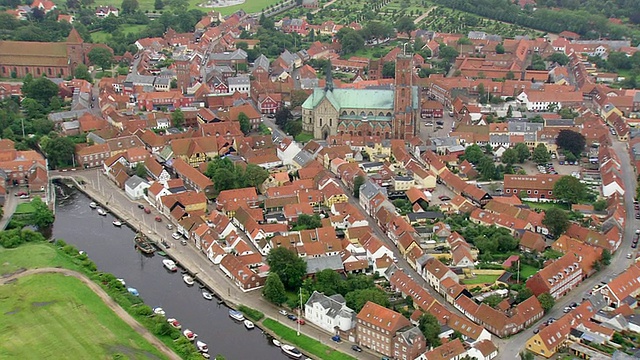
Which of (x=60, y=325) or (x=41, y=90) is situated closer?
(x=60, y=325)

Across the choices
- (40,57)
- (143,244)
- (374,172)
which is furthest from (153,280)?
(40,57)

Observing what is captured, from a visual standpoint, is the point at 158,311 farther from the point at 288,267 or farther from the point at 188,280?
the point at 288,267

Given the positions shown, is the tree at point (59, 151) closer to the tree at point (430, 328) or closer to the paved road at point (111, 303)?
the paved road at point (111, 303)

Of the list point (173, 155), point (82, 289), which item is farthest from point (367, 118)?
point (82, 289)

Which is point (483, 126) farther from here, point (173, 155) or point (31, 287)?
point (31, 287)

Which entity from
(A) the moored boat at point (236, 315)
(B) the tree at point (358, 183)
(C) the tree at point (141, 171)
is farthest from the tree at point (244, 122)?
(A) the moored boat at point (236, 315)

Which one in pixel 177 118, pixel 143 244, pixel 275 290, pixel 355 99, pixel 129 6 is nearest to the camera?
pixel 275 290

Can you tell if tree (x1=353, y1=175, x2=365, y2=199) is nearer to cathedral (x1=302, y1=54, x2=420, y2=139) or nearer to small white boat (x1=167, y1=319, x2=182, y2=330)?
cathedral (x1=302, y1=54, x2=420, y2=139)
